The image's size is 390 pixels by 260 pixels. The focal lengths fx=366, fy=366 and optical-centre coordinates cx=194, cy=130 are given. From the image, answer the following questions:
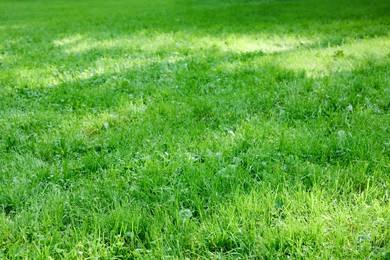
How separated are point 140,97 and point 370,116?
2960 millimetres

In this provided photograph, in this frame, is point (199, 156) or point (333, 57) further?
point (333, 57)

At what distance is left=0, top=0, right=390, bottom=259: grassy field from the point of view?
7.80 feet

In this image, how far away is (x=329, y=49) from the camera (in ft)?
24.9

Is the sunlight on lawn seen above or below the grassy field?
above

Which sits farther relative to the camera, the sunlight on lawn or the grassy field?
the sunlight on lawn

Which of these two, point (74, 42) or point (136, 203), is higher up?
point (74, 42)

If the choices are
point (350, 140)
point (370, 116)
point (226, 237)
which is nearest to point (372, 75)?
point (370, 116)

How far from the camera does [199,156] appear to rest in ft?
11.5

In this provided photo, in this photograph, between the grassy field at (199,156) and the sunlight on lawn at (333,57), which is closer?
the grassy field at (199,156)

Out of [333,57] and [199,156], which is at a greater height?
[333,57]

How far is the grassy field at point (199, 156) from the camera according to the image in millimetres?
A: 2377

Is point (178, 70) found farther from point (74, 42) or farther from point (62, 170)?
point (74, 42)

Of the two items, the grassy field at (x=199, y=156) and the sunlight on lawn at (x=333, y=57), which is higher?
the sunlight on lawn at (x=333, y=57)

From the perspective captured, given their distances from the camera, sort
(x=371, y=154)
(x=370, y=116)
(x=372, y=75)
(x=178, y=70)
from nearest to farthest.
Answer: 1. (x=371, y=154)
2. (x=370, y=116)
3. (x=372, y=75)
4. (x=178, y=70)
